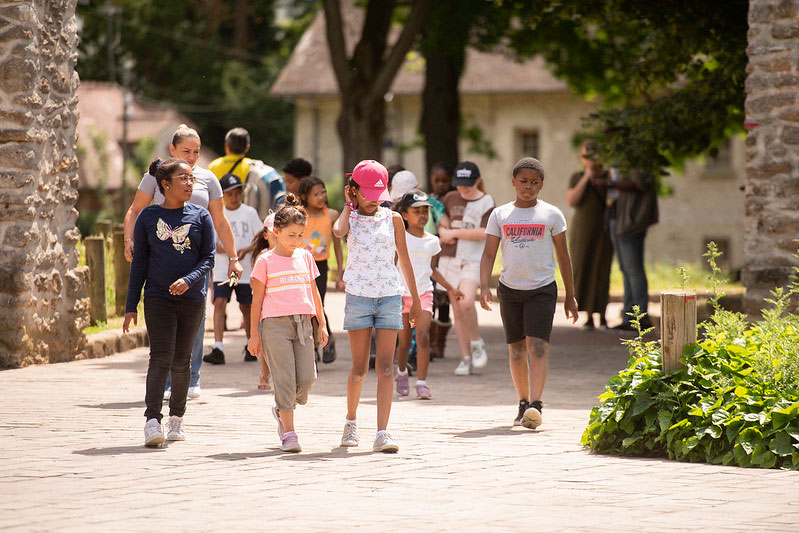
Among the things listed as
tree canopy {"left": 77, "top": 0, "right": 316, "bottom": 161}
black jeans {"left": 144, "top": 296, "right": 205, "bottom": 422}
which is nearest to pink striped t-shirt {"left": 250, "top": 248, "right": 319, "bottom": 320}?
black jeans {"left": 144, "top": 296, "right": 205, "bottom": 422}

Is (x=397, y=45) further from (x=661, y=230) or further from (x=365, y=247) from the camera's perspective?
(x=661, y=230)

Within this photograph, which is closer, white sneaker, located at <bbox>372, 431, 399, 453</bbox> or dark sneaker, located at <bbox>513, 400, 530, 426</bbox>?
white sneaker, located at <bbox>372, 431, 399, 453</bbox>

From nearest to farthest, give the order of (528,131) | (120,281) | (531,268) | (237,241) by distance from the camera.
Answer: (531,268) < (237,241) < (120,281) < (528,131)

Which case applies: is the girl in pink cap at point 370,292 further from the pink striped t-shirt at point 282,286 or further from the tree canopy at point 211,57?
the tree canopy at point 211,57

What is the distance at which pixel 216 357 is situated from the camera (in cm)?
1191

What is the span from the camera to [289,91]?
138 ft

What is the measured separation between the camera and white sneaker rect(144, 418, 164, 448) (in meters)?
7.52

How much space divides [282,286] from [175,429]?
111cm

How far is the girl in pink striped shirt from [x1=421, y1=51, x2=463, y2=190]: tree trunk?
14542mm

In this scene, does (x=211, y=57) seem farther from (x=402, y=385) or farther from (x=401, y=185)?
(x=402, y=385)

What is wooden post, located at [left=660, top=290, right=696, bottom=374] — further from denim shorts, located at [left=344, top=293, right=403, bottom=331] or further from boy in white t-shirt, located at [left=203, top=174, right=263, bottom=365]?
boy in white t-shirt, located at [left=203, top=174, right=263, bottom=365]

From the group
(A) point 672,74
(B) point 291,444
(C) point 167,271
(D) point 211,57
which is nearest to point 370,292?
(B) point 291,444

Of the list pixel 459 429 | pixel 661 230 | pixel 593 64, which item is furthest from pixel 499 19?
pixel 661 230

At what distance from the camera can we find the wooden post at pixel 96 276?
13.1 meters
